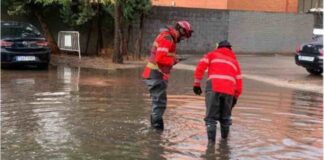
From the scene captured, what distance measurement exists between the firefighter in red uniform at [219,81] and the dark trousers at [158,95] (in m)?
0.85

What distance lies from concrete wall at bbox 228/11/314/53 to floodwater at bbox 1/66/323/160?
488 inches

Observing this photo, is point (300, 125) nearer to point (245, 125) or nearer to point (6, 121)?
point (245, 125)

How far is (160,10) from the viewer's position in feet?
82.8

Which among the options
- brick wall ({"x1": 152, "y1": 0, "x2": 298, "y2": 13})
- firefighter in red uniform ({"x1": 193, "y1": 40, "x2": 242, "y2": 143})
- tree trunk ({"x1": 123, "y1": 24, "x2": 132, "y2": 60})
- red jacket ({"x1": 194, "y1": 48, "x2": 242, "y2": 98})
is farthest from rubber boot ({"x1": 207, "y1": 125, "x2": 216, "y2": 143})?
brick wall ({"x1": 152, "y1": 0, "x2": 298, "y2": 13})

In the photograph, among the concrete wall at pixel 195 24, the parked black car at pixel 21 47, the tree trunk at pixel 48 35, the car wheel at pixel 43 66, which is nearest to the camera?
the parked black car at pixel 21 47

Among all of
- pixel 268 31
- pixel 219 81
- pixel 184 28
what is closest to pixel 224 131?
pixel 219 81

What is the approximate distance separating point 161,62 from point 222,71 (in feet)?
3.63

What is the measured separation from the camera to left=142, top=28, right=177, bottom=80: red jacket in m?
8.66

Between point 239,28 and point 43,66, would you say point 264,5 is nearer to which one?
point 239,28

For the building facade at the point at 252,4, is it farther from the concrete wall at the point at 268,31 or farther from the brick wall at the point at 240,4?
the concrete wall at the point at 268,31

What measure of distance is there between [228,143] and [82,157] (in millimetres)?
2099

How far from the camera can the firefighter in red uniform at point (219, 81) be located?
7973 mm

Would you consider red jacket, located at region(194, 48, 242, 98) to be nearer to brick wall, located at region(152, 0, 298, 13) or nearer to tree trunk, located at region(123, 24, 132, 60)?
tree trunk, located at region(123, 24, 132, 60)

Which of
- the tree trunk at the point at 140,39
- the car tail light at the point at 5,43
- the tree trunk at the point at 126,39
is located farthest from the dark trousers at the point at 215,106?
the tree trunk at the point at 126,39
